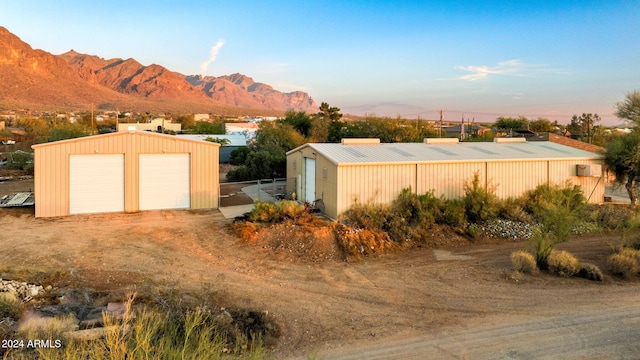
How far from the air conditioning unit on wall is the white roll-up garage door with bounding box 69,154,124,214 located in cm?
1954

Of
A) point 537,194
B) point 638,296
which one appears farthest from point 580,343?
point 537,194

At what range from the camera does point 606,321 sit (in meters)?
7.88

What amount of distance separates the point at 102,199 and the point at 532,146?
20.0 metres

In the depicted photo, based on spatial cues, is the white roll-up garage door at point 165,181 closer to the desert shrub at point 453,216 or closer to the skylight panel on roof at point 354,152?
the skylight panel on roof at point 354,152

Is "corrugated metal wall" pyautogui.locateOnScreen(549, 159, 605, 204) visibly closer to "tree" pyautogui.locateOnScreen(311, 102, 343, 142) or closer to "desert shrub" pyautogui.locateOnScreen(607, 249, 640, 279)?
"desert shrub" pyautogui.locateOnScreen(607, 249, 640, 279)

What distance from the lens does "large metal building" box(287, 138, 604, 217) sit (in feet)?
51.9

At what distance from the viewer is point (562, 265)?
1070 cm

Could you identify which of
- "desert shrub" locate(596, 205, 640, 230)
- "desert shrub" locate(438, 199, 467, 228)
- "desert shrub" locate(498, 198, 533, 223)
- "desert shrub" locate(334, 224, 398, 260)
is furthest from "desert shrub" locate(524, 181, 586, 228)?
"desert shrub" locate(334, 224, 398, 260)

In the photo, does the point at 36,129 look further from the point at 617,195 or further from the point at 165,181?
the point at 617,195

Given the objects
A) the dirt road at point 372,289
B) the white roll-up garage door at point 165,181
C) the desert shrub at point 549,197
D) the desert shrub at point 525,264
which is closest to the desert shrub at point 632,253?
the dirt road at point 372,289

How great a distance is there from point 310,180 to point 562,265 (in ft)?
33.9

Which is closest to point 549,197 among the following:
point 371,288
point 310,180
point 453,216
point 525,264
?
→ point 453,216

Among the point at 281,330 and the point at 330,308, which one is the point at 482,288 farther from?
the point at 281,330

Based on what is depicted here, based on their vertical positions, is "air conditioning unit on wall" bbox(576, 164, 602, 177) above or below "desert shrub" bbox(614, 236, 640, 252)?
above
